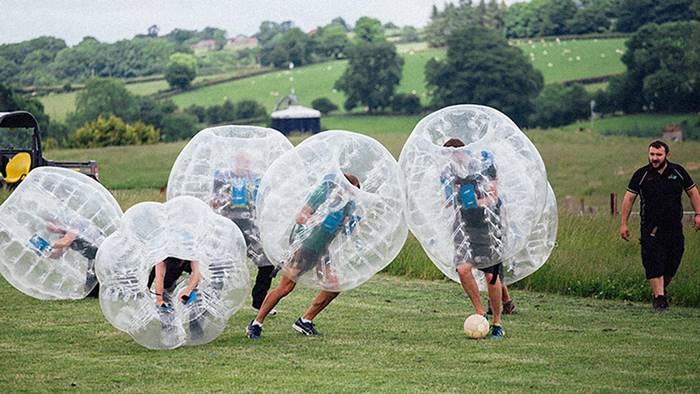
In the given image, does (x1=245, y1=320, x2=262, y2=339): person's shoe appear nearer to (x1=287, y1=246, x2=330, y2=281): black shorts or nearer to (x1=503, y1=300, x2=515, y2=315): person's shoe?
(x1=287, y1=246, x2=330, y2=281): black shorts

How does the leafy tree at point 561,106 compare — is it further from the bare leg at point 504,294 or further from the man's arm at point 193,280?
the man's arm at point 193,280

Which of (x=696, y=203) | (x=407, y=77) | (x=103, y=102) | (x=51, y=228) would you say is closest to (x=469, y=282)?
(x=696, y=203)

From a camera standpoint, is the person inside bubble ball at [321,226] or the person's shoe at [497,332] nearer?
the person inside bubble ball at [321,226]

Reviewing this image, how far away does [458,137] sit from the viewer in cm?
1274

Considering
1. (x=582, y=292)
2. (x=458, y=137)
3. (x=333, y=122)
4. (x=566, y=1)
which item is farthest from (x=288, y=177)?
(x=566, y=1)

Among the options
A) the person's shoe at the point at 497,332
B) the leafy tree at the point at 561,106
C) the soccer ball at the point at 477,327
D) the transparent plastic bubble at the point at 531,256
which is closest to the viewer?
the soccer ball at the point at 477,327

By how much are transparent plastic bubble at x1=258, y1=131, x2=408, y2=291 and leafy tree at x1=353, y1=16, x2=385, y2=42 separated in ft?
474

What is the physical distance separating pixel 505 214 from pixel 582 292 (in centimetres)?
475

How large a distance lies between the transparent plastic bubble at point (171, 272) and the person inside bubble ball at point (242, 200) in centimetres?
123

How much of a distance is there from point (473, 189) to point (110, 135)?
7106 centimetres

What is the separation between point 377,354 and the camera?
37.9 ft

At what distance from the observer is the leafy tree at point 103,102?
95.2 m

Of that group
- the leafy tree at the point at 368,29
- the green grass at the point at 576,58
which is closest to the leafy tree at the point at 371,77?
the green grass at the point at 576,58

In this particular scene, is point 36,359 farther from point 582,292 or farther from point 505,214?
point 582,292
